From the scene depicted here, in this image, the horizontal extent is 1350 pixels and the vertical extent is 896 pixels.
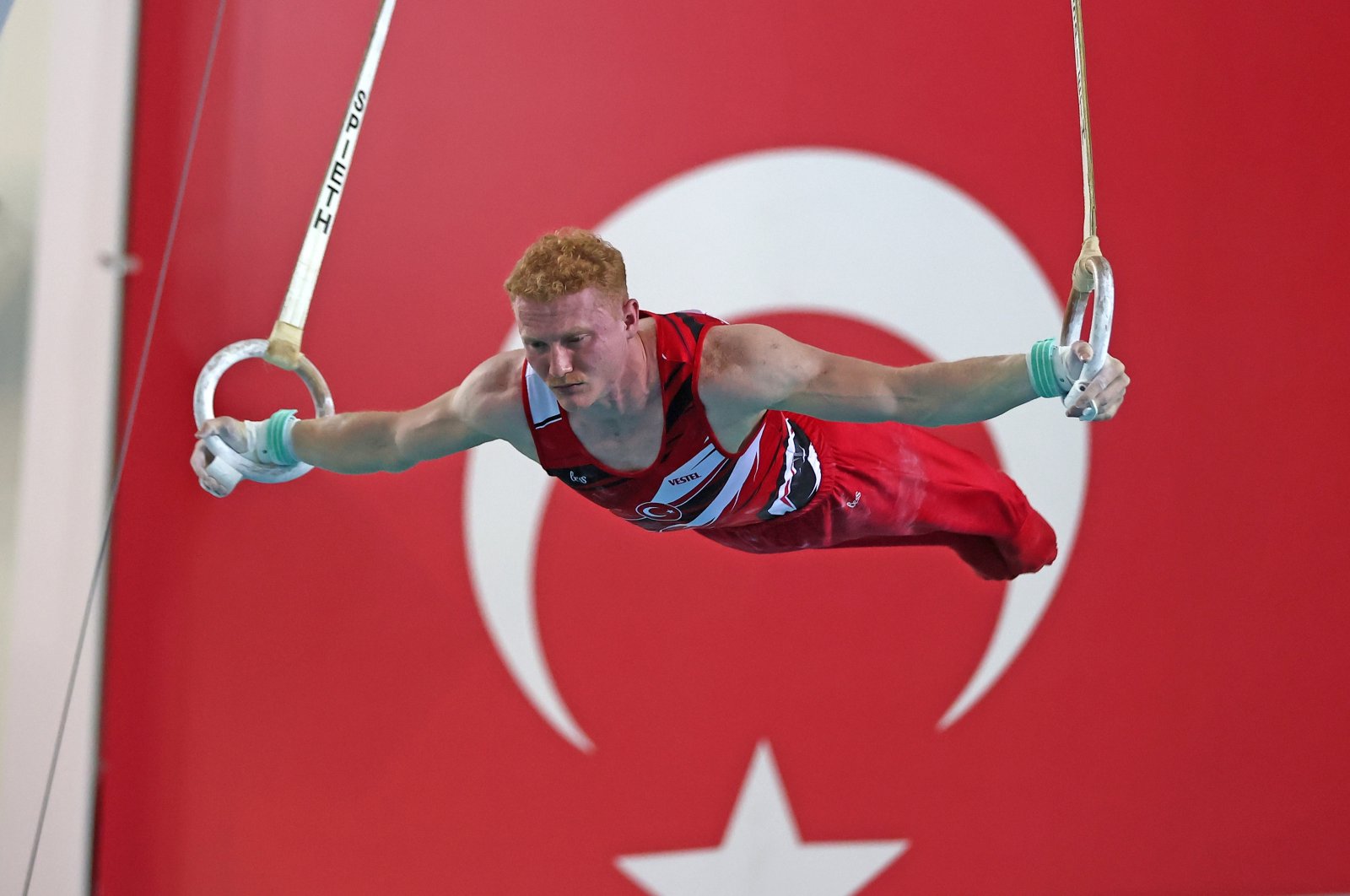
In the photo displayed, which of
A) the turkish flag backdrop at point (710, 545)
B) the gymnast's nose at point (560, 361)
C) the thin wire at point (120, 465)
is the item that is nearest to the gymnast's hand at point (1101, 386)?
the gymnast's nose at point (560, 361)

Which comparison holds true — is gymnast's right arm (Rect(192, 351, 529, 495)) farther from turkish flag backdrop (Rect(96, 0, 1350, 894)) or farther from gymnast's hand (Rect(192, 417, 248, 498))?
turkish flag backdrop (Rect(96, 0, 1350, 894))

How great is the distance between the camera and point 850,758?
3.15 metres

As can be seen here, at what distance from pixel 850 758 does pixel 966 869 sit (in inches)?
16.7

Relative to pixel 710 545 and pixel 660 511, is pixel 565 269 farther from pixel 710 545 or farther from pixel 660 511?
pixel 710 545

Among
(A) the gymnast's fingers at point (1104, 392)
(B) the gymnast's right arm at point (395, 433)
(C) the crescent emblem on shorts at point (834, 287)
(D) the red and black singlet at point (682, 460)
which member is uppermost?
(C) the crescent emblem on shorts at point (834, 287)

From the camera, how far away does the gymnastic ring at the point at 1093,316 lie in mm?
1442

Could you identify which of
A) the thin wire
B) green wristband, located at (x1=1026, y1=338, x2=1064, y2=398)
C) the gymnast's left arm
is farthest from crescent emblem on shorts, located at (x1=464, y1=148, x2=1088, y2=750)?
green wristband, located at (x1=1026, y1=338, x2=1064, y2=398)

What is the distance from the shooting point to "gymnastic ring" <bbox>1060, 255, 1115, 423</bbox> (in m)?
1.44

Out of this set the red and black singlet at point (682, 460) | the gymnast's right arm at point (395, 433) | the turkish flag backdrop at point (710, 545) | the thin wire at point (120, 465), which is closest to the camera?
the red and black singlet at point (682, 460)

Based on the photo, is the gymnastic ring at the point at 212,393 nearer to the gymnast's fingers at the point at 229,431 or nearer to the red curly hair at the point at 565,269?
the gymnast's fingers at the point at 229,431

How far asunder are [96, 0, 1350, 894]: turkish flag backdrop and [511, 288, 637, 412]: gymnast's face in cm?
144

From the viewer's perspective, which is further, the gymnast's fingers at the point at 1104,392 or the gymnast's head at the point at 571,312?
the gymnast's head at the point at 571,312

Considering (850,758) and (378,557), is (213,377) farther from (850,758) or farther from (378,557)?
(850,758)

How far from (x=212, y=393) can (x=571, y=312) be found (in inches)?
27.2
